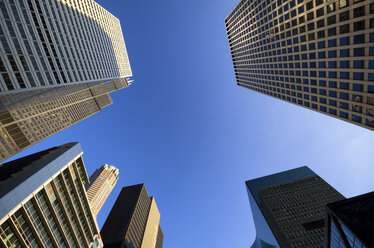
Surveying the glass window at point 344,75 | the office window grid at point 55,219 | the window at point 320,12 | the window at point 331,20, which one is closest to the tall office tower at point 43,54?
the office window grid at point 55,219

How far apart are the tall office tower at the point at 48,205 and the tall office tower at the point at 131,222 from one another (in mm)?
55138

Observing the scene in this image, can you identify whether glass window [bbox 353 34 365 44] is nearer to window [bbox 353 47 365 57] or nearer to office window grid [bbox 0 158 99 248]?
window [bbox 353 47 365 57]

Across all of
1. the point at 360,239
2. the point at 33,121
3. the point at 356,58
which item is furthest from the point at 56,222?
the point at 33,121

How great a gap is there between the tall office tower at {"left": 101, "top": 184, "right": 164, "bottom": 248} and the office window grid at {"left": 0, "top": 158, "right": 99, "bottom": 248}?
53.3m

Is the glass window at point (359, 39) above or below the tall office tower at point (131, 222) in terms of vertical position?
above

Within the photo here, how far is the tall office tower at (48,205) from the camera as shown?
3378cm

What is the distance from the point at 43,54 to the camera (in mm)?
52812

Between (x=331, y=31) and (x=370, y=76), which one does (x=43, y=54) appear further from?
(x=370, y=76)

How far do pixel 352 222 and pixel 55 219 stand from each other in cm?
6300

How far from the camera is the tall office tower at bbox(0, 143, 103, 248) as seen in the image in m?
33.8

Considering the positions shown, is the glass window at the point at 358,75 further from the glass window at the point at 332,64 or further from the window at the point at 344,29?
the window at the point at 344,29

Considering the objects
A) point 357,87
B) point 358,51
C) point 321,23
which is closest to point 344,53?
point 358,51

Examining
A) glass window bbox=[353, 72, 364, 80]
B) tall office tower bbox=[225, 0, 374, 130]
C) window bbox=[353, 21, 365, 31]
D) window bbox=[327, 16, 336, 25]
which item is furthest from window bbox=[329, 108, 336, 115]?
window bbox=[327, 16, 336, 25]

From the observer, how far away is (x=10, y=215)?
32625mm
